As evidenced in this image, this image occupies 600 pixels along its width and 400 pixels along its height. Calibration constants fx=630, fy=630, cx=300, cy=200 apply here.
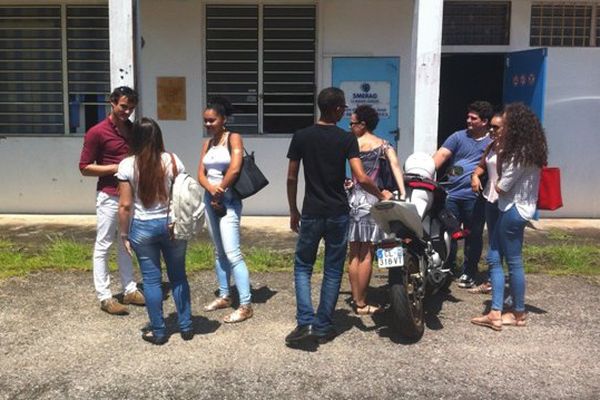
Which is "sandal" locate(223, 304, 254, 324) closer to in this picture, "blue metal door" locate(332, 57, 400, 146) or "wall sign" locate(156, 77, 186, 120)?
"blue metal door" locate(332, 57, 400, 146)

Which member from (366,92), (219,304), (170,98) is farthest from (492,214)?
(170,98)

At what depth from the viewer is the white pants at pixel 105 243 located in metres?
4.91

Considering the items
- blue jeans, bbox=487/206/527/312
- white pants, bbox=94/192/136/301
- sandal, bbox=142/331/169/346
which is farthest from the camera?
white pants, bbox=94/192/136/301

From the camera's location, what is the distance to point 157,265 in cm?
438

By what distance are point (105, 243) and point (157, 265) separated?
82 cm

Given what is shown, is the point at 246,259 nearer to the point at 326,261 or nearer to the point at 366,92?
A: the point at 326,261

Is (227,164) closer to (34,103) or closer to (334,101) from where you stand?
(334,101)

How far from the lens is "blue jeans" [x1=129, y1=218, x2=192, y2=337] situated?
4.27m

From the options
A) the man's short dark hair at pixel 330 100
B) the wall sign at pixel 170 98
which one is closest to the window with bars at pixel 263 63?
the wall sign at pixel 170 98

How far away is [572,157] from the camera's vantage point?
8.62 metres

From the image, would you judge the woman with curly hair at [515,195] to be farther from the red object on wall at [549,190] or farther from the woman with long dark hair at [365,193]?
the woman with long dark hair at [365,193]

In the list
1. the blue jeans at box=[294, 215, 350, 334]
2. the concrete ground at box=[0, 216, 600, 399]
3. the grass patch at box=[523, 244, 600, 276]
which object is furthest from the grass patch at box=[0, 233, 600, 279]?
the blue jeans at box=[294, 215, 350, 334]

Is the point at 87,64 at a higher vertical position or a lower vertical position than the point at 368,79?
higher

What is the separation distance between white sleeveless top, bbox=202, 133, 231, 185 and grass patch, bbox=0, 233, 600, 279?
1.64m
